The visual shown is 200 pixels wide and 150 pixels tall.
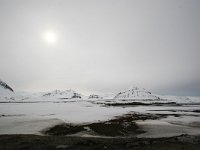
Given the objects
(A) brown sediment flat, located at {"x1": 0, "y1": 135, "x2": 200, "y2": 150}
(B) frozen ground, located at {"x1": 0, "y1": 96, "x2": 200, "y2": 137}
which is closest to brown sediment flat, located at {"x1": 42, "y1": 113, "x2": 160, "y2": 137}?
(B) frozen ground, located at {"x1": 0, "y1": 96, "x2": 200, "y2": 137}

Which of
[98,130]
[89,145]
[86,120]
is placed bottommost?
[89,145]

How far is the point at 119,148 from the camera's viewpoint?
1129 centimetres

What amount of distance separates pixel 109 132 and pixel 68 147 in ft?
23.0

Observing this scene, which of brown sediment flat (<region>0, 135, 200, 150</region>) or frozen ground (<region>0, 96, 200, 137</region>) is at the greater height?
frozen ground (<region>0, 96, 200, 137</region>)

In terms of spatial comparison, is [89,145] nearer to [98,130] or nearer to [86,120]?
[98,130]

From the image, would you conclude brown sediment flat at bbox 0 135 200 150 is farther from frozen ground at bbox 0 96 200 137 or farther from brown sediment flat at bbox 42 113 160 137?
brown sediment flat at bbox 42 113 160 137

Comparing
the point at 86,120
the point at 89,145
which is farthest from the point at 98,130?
the point at 86,120

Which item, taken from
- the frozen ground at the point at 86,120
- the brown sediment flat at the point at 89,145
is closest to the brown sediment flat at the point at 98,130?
the frozen ground at the point at 86,120

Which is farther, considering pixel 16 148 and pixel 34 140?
pixel 34 140

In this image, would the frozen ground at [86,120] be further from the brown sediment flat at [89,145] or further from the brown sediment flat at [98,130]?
the brown sediment flat at [89,145]

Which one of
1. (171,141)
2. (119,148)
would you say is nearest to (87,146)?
(119,148)

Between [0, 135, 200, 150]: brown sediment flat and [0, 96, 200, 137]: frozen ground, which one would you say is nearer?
[0, 135, 200, 150]: brown sediment flat

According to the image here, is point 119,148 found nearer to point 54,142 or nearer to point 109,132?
point 54,142

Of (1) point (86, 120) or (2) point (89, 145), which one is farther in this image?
(1) point (86, 120)
